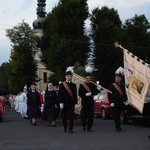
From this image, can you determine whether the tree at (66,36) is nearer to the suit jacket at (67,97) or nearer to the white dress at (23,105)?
the white dress at (23,105)

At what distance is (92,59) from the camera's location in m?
58.3

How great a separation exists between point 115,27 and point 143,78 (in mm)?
42112

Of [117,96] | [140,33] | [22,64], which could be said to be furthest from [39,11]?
[117,96]

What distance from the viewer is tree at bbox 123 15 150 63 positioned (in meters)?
78.8

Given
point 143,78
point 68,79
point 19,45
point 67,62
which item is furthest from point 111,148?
point 19,45

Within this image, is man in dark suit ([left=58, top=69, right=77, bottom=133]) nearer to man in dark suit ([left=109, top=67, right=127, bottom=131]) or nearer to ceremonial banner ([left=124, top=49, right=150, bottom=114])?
man in dark suit ([left=109, top=67, right=127, bottom=131])

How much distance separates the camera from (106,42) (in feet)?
191

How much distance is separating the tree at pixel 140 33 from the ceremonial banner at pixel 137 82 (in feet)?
195

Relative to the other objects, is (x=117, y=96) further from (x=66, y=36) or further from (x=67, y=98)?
(x=66, y=36)

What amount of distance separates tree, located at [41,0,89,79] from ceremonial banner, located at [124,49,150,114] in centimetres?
3857

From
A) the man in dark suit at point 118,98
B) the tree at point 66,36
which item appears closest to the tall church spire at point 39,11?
the tree at point 66,36

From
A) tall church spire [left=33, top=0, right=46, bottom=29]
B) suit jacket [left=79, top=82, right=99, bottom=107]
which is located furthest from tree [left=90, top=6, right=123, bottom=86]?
suit jacket [left=79, top=82, right=99, bottom=107]

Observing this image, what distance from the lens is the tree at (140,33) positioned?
258 feet

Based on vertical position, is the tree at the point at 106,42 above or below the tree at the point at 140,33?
below
